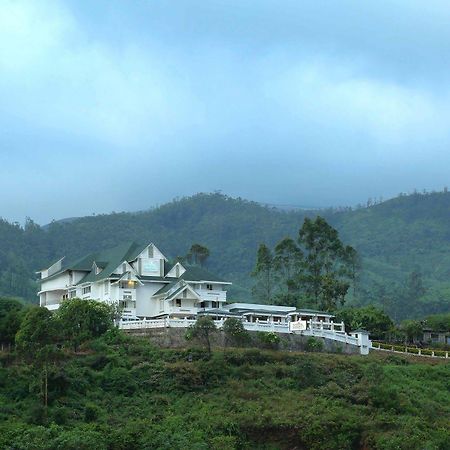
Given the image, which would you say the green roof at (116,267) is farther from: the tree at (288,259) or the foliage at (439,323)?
the foliage at (439,323)

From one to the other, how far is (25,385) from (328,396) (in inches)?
550

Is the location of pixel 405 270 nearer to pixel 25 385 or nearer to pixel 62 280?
pixel 62 280

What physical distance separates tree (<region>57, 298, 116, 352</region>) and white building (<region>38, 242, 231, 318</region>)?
581 centimetres

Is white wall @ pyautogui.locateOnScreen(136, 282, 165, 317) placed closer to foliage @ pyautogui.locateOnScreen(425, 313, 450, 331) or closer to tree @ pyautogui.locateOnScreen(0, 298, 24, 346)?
tree @ pyautogui.locateOnScreen(0, 298, 24, 346)

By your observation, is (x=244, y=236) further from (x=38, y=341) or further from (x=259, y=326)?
(x=38, y=341)

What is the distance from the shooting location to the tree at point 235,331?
53.2 metres

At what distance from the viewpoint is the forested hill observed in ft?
430

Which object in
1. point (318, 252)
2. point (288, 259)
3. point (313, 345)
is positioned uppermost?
point (318, 252)

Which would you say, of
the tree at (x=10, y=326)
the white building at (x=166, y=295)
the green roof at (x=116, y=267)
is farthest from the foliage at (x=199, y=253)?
the tree at (x=10, y=326)

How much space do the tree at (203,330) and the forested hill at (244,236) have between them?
208ft

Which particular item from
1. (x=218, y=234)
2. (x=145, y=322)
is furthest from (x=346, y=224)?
(x=145, y=322)

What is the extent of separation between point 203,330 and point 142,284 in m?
10.3

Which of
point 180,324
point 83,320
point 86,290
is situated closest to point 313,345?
point 180,324

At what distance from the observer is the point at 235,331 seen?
53.2 m
